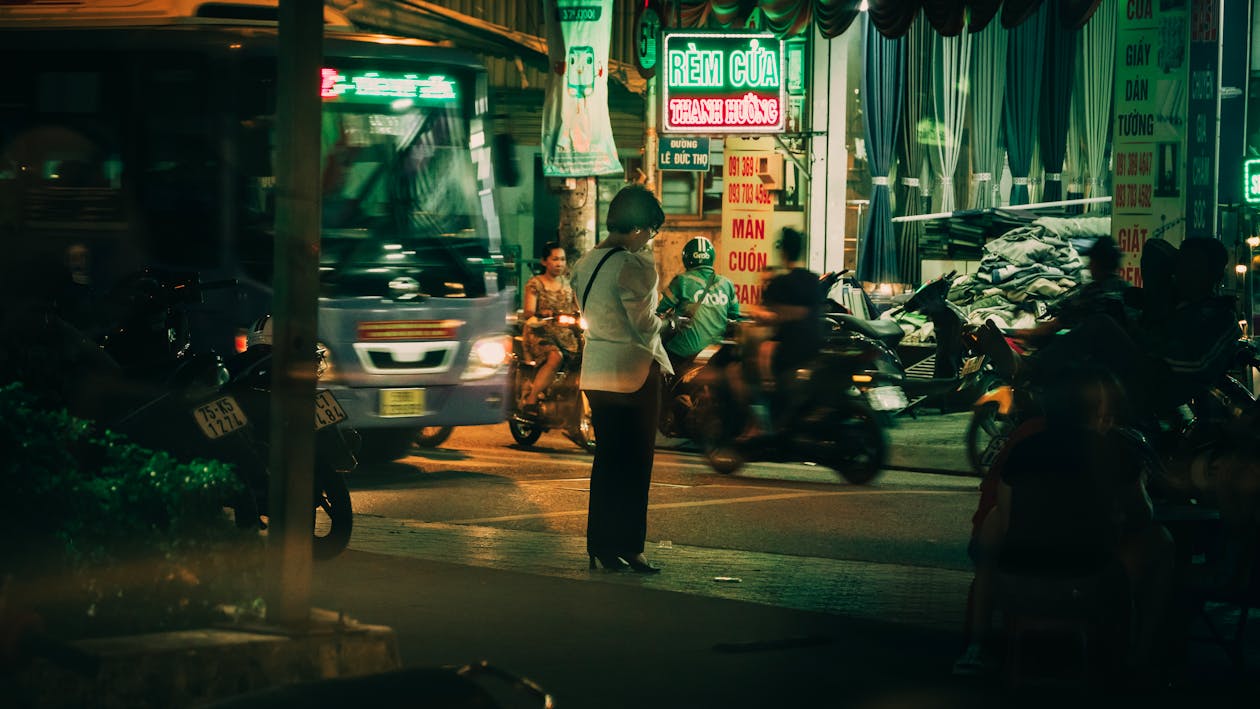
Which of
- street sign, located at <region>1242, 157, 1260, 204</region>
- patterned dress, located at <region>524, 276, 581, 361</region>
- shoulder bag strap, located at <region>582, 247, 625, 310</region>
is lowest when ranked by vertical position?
patterned dress, located at <region>524, 276, 581, 361</region>

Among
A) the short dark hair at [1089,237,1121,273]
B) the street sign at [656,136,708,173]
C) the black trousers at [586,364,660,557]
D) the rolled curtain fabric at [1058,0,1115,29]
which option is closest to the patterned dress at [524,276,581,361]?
the short dark hair at [1089,237,1121,273]

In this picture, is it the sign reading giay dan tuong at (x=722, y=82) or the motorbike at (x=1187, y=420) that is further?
the sign reading giay dan tuong at (x=722, y=82)

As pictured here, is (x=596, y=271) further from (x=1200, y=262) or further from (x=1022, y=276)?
(x=1022, y=276)

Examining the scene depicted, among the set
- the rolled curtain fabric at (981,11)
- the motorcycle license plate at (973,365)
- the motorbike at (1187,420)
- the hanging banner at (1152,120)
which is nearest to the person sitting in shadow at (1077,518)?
the motorbike at (1187,420)

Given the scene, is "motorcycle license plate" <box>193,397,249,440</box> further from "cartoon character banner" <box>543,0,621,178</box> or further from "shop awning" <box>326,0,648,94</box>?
"shop awning" <box>326,0,648,94</box>

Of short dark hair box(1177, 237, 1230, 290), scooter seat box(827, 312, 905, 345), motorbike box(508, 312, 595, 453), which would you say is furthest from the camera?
scooter seat box(827, 312, 905, 345)

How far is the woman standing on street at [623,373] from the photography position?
8.49m

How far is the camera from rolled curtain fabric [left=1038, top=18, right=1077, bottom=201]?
23047 mm

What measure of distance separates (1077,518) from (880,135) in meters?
16.8

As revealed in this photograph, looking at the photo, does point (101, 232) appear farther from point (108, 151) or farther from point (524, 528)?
point (524, 528)

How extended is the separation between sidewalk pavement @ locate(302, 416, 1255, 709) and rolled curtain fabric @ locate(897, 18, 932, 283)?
1424 centimetres

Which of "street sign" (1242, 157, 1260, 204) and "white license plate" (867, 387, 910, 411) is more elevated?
"street sign" (1242, 157, 1260, 204)

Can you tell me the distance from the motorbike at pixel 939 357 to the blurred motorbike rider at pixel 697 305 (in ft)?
2.93

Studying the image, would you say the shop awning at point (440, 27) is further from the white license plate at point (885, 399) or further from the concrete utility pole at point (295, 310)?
the concrete utility pole at point (295, 310)
